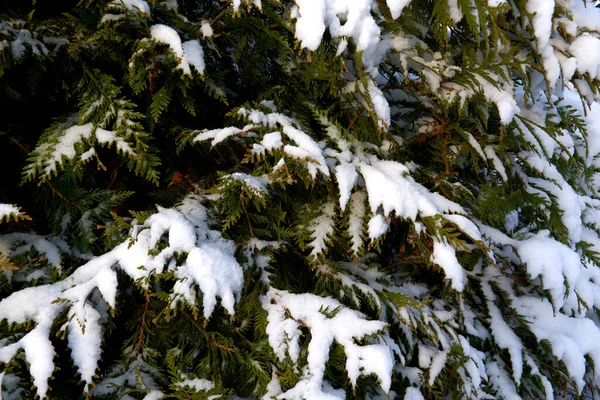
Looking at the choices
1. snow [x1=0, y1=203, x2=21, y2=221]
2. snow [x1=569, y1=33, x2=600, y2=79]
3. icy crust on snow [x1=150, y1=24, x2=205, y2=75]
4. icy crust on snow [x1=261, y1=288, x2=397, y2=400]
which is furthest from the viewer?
snow [x1=569, y1=33, x2=600, y2=79]

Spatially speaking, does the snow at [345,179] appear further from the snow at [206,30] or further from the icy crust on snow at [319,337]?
the snow at [206,30]

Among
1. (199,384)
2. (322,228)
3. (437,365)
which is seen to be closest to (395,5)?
(322,228)

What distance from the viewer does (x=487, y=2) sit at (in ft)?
5.55

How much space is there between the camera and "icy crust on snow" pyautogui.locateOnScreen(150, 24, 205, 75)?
1.48 m

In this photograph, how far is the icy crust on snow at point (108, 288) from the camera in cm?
126

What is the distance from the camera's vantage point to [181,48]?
1.49 meters

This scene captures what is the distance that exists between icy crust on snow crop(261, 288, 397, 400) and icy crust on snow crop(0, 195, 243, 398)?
21cm

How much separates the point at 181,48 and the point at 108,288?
89 centimetres

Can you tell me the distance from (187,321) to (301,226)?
63cm

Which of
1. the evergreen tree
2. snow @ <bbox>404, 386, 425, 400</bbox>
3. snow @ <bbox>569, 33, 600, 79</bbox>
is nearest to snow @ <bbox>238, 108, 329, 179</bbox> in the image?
the evergreen tree

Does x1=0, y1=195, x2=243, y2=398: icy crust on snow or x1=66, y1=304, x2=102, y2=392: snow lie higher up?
x1=0, y1=195, x2=243, y2=398: icy crust on snow

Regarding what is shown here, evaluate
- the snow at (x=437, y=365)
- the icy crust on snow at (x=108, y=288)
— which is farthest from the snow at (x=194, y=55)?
the snow at (x=437, y=365)

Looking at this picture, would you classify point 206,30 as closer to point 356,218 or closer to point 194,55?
point 194,55

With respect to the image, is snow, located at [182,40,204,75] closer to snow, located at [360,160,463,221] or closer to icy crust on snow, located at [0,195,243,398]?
icy crust on snow, located at [0,195,243,398]
